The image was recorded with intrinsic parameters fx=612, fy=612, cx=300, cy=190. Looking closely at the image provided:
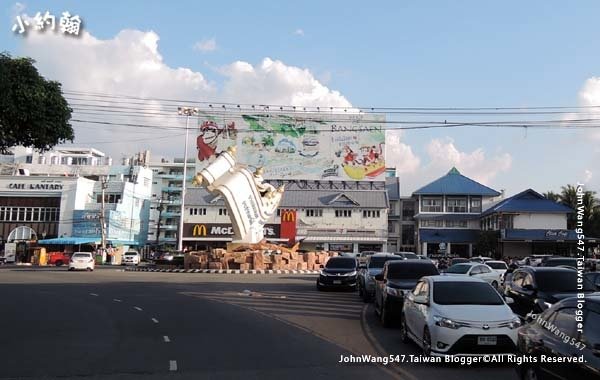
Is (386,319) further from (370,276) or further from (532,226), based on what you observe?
(532,226)

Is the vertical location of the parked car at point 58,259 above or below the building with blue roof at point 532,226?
below

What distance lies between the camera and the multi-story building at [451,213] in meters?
77.3

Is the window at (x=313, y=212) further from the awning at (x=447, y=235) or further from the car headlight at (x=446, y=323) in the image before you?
the car headlight at (x=446, y=323)

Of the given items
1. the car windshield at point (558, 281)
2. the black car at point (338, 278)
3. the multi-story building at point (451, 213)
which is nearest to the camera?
the car windshield at point (558, 281)

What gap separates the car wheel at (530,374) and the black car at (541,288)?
599cm

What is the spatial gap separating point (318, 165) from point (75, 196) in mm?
33930

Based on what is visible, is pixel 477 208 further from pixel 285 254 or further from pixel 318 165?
pixel 285 254

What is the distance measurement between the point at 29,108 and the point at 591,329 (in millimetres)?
10886

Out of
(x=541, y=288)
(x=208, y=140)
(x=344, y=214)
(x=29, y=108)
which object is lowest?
(x=541, y=288)

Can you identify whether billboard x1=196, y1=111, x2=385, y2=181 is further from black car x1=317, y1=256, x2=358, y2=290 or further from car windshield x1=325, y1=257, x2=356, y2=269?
black car x1=317, y1=256, x2=358, y2=290

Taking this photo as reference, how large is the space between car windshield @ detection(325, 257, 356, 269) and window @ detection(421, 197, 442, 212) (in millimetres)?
53213

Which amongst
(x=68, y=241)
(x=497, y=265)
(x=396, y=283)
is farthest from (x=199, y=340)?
(x=68, y=241)

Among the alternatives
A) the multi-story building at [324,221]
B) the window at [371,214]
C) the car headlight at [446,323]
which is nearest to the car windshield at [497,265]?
the car headlight at [446,323]

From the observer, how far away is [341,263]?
2905 centimetres
